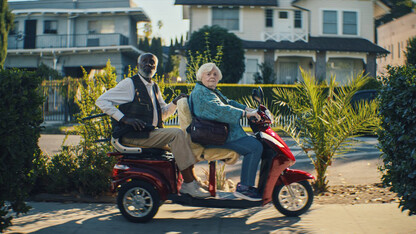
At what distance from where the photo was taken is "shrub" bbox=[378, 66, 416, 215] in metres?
3.63

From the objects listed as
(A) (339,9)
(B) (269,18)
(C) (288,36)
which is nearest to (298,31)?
(C) (288,36)

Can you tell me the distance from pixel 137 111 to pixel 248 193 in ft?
5.29

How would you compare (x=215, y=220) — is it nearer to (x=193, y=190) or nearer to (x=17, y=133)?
(x=193, y=190)

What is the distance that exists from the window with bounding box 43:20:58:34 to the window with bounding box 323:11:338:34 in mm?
19783

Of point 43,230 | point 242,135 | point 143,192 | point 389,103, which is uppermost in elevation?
point 389,103

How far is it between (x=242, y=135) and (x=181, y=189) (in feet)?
3.11

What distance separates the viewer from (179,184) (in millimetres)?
4746

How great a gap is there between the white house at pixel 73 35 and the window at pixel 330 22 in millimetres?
13196

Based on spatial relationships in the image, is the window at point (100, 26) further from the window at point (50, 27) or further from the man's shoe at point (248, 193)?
the man's shoe at point (248, 193)

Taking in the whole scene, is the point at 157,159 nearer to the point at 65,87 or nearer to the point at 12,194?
the point at 12,194

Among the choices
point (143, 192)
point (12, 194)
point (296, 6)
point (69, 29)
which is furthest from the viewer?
point (69, 29)

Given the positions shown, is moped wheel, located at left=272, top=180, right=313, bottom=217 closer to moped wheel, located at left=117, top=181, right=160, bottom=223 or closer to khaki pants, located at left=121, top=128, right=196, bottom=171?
khaki pants, located at left=121, top=128, right=196, bottom=171

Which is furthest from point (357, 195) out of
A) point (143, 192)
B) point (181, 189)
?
point (143, 192)

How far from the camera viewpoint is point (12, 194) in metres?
3.83
